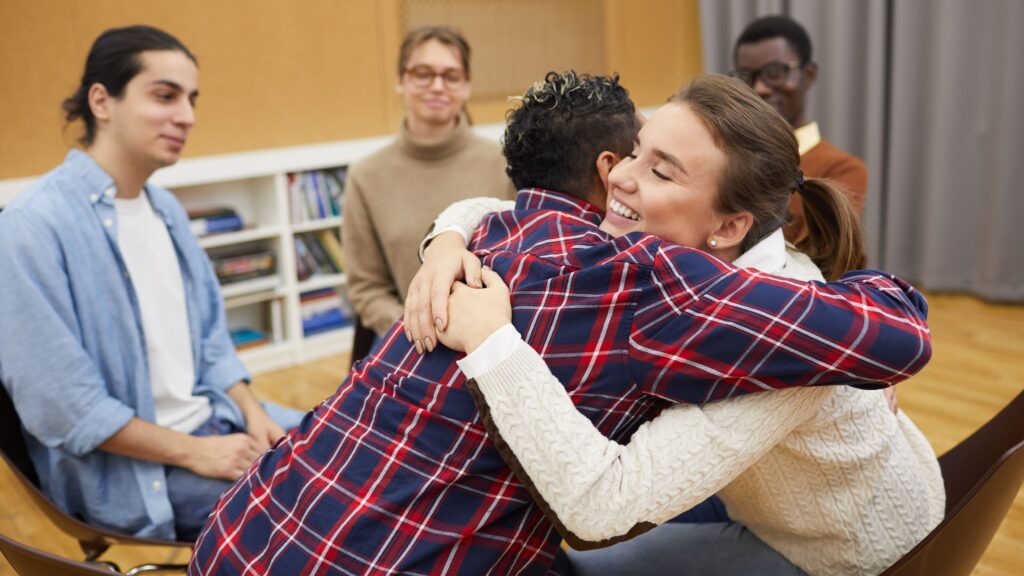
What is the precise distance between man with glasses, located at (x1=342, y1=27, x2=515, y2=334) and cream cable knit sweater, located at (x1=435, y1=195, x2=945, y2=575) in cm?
145

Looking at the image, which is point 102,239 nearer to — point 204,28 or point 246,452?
point 246,452

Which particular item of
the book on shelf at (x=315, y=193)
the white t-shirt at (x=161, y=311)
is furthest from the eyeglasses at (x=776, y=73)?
the book on shelf at (x=315, y=193)

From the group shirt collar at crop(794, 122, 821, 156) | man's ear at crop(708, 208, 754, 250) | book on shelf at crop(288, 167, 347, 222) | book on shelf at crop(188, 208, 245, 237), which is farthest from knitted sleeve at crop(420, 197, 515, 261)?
book on shelf at crop(288, 167, 347, 222)

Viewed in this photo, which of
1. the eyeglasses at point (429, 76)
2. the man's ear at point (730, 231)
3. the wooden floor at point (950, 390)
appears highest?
the eyeglasses at point (429, 76)

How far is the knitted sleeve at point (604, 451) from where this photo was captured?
97cm

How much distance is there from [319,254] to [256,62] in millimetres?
990

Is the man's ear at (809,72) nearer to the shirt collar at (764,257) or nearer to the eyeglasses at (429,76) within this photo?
the eyeglasses at (429,76)

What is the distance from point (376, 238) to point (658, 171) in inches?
63.6

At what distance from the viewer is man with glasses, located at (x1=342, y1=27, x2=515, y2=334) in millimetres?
2580

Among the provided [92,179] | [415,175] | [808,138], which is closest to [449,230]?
[92,179]

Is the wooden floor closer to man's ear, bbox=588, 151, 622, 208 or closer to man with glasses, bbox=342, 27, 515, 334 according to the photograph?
man with glasses, bbox=342, 27, 515, 334

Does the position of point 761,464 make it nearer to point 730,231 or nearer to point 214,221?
point 730,231

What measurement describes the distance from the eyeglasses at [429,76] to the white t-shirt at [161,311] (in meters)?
0.89

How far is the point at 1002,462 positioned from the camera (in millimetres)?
1008
